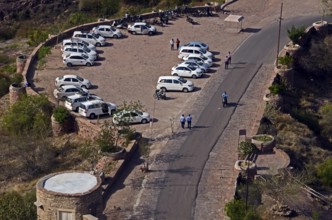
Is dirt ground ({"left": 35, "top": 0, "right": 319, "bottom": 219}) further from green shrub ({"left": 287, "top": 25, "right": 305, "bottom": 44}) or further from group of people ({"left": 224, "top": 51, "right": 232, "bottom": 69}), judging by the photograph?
green shrub ({"left": 287, "top": 25, "right": 305, "bottom": 44})

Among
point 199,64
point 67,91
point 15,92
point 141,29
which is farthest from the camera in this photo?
point 141,29

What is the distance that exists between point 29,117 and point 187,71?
13927 mm

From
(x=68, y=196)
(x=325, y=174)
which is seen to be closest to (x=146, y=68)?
(x=325, y=174)

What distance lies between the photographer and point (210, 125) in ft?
184

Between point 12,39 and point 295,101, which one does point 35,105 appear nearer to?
point 295,101

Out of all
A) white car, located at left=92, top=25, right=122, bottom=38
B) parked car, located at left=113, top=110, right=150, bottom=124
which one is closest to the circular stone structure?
parked car, located at left=113, top=110, right=150, bottom=124

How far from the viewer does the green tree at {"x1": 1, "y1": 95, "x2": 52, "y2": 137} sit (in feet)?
184

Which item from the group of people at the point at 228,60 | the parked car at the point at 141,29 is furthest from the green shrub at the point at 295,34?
the parked car at the point at 141,29

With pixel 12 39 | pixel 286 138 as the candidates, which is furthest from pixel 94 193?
pixel 12 39

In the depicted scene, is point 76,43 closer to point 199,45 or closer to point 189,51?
point 189,51

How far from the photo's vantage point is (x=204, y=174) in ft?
159

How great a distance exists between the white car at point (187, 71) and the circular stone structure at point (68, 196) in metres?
30.4

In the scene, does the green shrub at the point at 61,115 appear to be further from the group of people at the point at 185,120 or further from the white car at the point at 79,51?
the white car at the point at 79,51

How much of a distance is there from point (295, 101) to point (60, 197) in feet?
106
